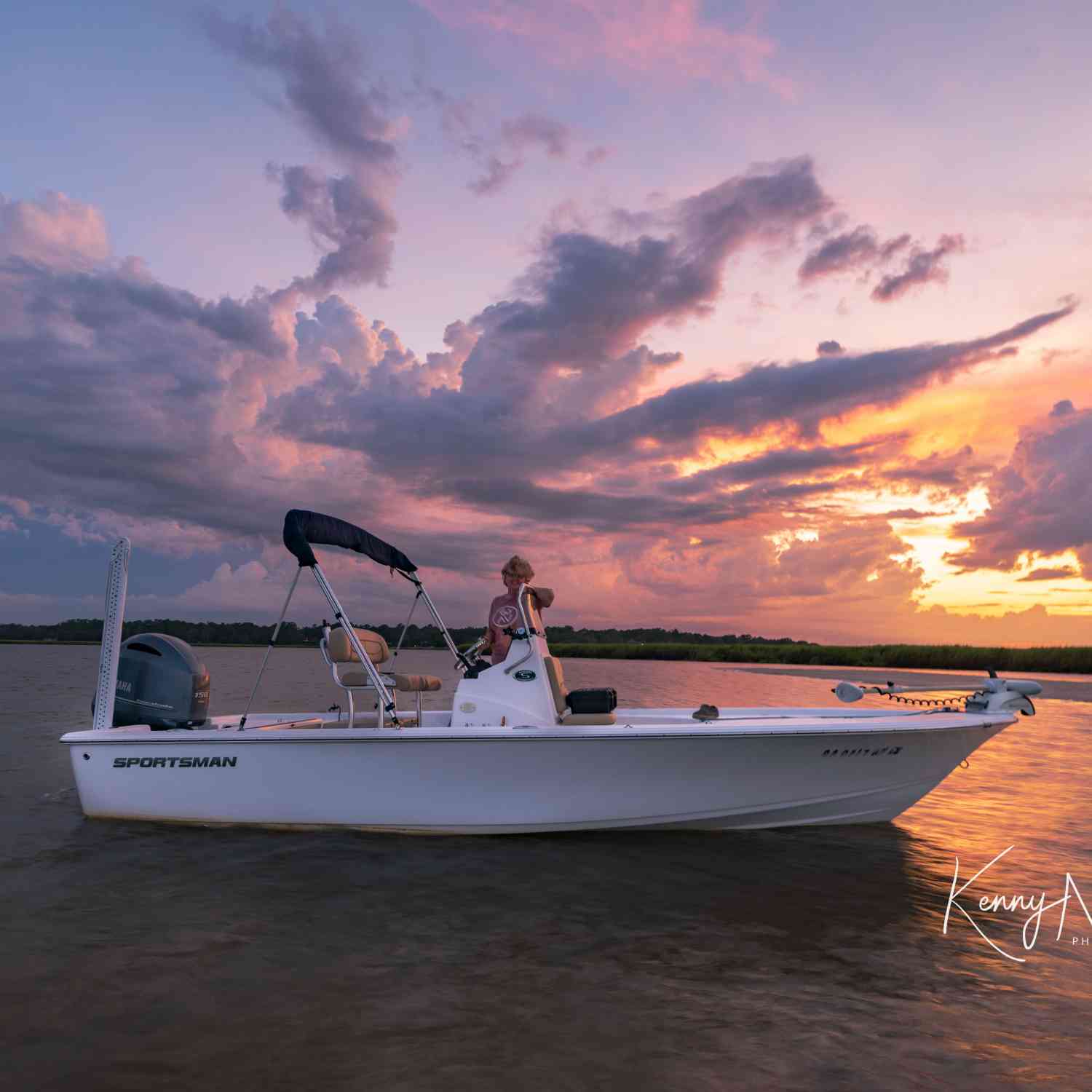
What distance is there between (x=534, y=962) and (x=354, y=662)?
3.67m

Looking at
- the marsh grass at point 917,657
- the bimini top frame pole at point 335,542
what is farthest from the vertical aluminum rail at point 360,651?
the marsh grass at point 917,657

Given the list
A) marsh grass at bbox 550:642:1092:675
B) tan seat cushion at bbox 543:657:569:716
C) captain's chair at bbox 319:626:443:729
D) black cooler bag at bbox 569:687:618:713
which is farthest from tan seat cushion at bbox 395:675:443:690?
marsh grass at bbox 550:642:1092:675

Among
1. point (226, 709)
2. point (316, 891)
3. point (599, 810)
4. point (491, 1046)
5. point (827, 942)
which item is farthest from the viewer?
point (226, 709)

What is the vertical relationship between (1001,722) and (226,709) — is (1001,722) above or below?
above

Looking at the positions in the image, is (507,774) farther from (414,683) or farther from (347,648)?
(347,648)

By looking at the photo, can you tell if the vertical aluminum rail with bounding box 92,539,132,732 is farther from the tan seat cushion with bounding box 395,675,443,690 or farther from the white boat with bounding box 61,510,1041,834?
the tan seat cushion with bounding box 395,675,443,690

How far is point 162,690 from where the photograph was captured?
8.48 meters

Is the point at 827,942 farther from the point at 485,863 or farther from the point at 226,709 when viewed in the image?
the point at 226,709

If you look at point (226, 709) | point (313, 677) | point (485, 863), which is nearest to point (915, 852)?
point (485, 863)

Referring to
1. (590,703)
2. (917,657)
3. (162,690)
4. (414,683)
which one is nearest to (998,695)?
(590,703)

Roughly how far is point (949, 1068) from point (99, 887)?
18.9 feet

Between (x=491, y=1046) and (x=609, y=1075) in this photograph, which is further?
(x=491, y=1046)

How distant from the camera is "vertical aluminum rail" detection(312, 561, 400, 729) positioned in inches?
302

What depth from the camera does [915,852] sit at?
796 cm
